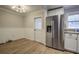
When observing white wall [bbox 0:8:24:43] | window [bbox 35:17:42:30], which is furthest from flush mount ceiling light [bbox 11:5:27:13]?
window [bbox 35:17:42:30]

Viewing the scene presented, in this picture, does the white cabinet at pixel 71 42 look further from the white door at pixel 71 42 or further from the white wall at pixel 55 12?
the white wall at pixel 55 12

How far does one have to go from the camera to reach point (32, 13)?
10.0 feet

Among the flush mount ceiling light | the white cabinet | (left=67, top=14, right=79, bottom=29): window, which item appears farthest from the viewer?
(left=67, top=14, right=79, bottom=29): window

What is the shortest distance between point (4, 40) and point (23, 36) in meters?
0.85

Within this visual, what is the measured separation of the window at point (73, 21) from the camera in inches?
138

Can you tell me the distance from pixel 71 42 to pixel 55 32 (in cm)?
74

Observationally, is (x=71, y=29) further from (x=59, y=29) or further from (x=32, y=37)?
(x=32, y=37)

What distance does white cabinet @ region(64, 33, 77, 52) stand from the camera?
3148 mm

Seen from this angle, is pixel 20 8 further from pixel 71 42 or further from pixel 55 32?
pixel 71 42

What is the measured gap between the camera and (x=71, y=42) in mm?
3254

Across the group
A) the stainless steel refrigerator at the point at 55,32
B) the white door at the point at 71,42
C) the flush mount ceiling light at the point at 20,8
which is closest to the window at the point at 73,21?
the stainless steel refrigerator at the point at 55,32

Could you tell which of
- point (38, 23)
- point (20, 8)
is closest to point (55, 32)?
point (38, 23)

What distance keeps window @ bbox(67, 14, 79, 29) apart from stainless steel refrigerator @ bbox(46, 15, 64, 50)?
0.39 meters

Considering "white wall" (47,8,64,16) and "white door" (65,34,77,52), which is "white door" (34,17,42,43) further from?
"white door" (65,34,77,52)
